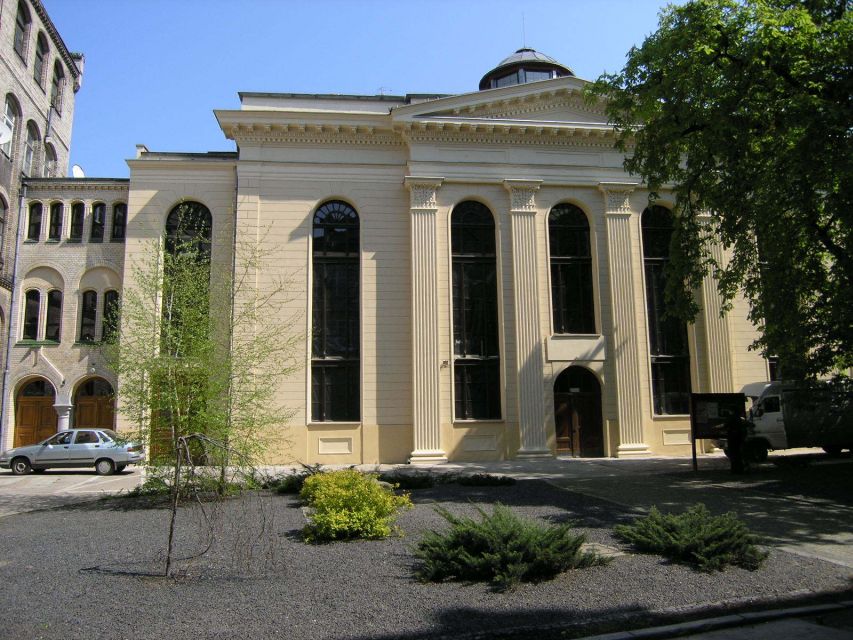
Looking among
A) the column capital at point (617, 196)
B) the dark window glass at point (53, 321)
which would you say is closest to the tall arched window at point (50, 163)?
the dark window glass at point (53, 321)

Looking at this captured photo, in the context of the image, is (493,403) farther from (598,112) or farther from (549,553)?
(549,553)

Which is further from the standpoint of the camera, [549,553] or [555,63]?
[555,63]

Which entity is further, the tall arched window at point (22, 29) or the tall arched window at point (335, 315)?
the tall arched window at point (22, 29)

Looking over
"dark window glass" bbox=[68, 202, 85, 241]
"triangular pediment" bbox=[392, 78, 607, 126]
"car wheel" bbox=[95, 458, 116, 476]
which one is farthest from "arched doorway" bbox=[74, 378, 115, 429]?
"triangular pediment" bbox=[392, 78, 607, 126]

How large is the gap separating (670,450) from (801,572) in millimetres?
16695

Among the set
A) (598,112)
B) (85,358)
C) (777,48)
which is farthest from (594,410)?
(85,358)

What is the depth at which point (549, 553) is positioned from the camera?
22.4ft

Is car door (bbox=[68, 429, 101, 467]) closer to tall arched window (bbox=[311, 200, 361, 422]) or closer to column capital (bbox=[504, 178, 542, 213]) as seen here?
tall arched window (bbox=[311, 200, 361, 422])

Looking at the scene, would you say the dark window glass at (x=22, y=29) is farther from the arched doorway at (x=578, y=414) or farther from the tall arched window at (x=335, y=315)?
the arched doorway at (x=578, y=414)

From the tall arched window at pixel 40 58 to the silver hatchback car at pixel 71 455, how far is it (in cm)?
1854

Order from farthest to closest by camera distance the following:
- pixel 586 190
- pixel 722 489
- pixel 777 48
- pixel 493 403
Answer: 1. pixel 586 190
2. pixel 493 403
3. pixel 722 489
4. pixel 777 48

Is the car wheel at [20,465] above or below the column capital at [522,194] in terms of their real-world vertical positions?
below

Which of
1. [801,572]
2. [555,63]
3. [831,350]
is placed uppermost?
[555,63]

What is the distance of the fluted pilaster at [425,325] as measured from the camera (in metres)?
21.7
